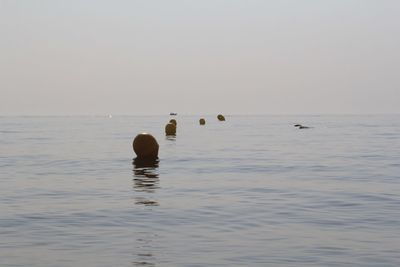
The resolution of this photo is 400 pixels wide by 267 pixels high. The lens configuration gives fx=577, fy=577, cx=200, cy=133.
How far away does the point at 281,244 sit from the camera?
10656mm

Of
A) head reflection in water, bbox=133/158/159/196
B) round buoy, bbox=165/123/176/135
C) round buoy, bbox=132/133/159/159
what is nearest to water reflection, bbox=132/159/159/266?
head reflection in water, bbox=133/158/159/196

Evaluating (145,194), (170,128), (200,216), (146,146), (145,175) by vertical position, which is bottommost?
(200,216)

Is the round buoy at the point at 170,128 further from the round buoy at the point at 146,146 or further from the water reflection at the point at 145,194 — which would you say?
the water reflection at the point at 145,194

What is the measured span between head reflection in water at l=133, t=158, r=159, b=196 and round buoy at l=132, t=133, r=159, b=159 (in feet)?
2.11

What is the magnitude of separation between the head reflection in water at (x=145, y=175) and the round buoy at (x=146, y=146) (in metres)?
0.64

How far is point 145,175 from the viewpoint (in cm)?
2398

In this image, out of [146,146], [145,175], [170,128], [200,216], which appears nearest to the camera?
[200,216]

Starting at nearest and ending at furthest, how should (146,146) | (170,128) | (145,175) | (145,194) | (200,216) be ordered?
(200,216), (145,194), (145,175), (146,146), (170,128)

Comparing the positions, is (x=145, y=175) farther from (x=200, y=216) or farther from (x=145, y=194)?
(x=200, y=216)

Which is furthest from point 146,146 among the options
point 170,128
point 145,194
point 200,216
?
point 170,128

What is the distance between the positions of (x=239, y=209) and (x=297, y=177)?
9.00m

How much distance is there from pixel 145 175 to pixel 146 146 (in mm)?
8546

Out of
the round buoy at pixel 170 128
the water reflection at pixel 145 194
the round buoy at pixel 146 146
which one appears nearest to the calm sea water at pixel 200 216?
the water reflection at pixel 145 194

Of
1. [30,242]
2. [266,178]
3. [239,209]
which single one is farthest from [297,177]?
[30,242]
